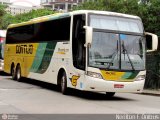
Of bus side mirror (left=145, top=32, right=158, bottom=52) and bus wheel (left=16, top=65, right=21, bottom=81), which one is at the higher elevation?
bus side mirror (left=145, top=32, right=158, bottom=52)

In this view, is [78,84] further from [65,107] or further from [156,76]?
[156,76]

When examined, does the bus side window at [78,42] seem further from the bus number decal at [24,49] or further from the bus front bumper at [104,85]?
the bus number decal at [24,49]

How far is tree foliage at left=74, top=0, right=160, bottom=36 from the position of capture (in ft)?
109

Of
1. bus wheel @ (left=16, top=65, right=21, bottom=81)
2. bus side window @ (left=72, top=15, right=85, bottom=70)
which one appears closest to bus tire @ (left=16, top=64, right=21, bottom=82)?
bus wheel @ (left=16, top=65, right=21, bottom=81)

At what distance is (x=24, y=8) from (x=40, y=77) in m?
139

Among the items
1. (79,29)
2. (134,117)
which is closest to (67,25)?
(79,29)

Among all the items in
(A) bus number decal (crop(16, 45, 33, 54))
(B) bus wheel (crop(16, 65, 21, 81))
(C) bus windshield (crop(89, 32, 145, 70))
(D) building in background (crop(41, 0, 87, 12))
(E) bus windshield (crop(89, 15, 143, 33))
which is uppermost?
(D) building in background (crop(41, 0, 87, 12))

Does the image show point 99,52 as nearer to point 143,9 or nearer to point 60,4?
point 143,9

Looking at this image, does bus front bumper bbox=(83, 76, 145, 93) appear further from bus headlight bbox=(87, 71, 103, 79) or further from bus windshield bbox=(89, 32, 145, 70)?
bus windshield bbox=(89, 32, 145, 70)

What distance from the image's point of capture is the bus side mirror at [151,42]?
18656 millimetres

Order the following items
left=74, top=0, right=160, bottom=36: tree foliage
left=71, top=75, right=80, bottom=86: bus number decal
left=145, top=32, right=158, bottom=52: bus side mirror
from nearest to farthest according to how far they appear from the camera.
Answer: left=71, top=75, right=80, bottom=86: bus number decal, left=145, top=32, right=158, bottom=52: bus side mirror, left=74, top=0, right=160, bottom=36: tree foliage

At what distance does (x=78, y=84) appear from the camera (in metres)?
18.1

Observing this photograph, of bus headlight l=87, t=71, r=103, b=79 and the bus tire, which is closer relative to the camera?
bus headlight l=87, t=71, r=103, b=79

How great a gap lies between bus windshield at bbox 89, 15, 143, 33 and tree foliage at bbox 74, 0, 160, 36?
13698 millimetres
